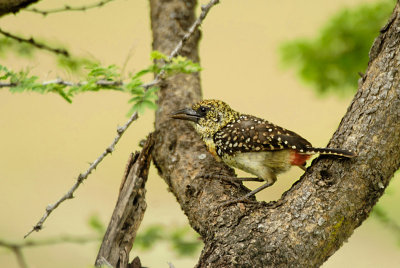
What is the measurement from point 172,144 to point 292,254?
1.62m

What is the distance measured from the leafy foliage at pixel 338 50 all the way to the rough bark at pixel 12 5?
289 cm

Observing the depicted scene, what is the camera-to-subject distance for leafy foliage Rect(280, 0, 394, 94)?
17.8 feet

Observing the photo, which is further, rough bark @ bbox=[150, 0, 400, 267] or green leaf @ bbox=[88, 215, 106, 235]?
green leaf @ bbox=[88, 215, 106, 235]

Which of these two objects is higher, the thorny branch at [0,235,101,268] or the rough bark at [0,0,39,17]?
the rough bark at [0,0,39,17]

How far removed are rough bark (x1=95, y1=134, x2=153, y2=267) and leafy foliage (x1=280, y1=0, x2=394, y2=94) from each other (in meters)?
2.72

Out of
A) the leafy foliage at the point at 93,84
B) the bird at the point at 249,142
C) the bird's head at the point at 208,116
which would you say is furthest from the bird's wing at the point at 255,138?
the leafy foliage at the point at 93,84

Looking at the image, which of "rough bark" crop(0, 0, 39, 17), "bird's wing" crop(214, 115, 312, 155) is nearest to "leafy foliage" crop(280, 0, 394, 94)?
"bird's wing" crop(214, 115, 312, 155)

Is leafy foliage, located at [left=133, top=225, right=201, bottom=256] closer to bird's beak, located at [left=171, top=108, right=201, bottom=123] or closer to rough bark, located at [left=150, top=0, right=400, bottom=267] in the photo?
bird's beak, located at [left=171, top=108, right=201, bottom=123]

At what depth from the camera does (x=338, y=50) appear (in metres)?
5.75

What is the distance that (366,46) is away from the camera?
5.64 metres

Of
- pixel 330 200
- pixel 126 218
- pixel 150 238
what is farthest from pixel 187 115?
pixel 330 200

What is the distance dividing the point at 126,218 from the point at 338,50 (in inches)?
134

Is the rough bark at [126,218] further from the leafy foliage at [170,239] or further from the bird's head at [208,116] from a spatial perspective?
the leafy foliage at [170,239]

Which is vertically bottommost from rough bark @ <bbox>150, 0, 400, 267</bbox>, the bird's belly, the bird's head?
rough bark @ <bbox>150, 0, 400, 267</bbox>
